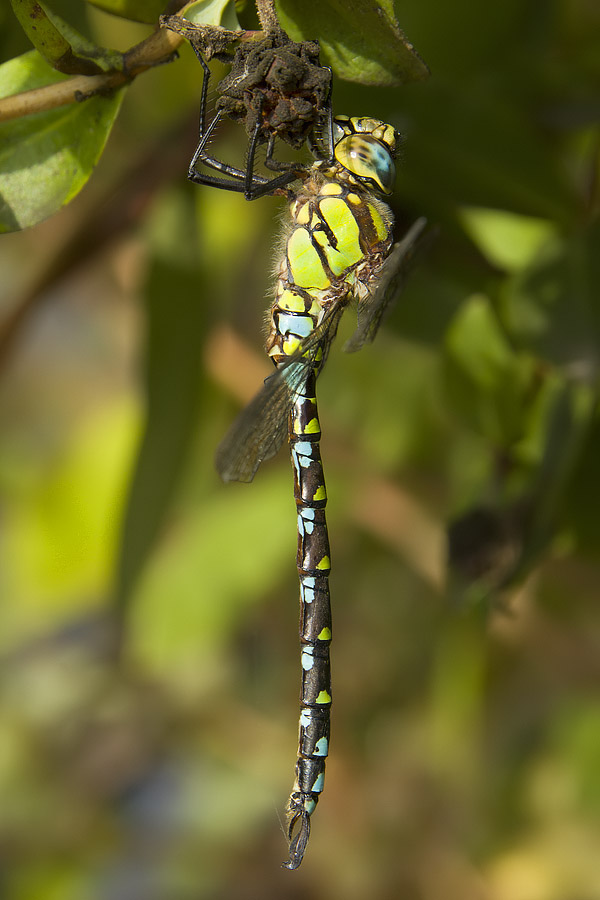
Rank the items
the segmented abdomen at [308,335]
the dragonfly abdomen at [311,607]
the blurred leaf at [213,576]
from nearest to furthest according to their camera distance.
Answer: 1. the segmented abdomen at [308,335]
2. the dragonfly abdomen at [311,607]
3. the blurred leaf at [213,576]

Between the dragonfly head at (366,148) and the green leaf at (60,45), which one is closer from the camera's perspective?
the green leaf at (60,45)

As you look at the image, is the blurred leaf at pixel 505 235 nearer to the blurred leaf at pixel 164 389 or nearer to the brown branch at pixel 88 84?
the blurred leaf at pixel 164 389

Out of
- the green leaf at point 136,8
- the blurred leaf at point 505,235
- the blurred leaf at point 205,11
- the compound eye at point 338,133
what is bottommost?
the blurred leaf at point 505,235

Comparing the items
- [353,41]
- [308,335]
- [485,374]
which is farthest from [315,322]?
[353,41]

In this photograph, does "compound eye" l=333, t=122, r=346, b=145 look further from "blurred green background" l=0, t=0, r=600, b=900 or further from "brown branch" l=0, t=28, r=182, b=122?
"brown branch" l=0, t=28, r=182, b=122

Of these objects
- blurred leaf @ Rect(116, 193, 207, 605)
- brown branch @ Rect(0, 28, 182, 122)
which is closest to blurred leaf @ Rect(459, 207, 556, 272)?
blurred leaf @ Rect(116, 193, 207, 605)

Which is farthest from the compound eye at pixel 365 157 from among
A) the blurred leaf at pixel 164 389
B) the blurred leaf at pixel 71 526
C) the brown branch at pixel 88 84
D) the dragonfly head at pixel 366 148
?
the blurred leaf at pixel 71 526

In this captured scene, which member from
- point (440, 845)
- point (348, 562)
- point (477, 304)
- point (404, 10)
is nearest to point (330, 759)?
point (440, 845)
